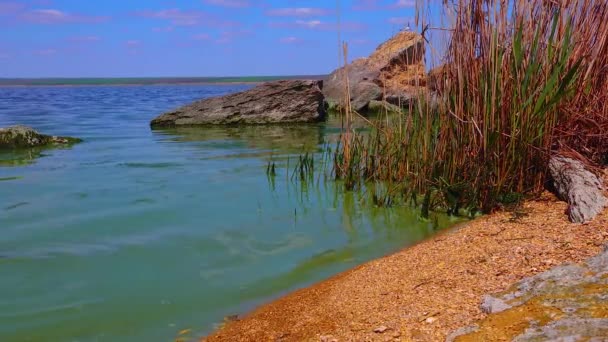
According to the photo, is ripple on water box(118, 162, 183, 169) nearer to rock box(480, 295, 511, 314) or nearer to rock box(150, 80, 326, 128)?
rock box(150, 80, 326, 128)

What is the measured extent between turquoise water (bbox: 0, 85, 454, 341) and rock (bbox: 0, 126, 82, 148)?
1.66 metres

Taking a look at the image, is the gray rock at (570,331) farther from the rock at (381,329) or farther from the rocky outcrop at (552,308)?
the rock at (381,329)

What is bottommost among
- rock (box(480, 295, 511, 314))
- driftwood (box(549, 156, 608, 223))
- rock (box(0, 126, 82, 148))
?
rock (box(480, 295, 511, 314))

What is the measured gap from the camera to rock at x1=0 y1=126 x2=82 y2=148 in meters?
9.69

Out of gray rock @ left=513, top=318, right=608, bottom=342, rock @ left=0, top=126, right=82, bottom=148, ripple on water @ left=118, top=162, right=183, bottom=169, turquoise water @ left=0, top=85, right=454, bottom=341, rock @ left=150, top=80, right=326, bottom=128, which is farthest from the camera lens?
rock @ left=150, top=80, right=326, bottom=128

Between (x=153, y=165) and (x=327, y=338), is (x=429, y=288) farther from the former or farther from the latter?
(x=153, y=165)

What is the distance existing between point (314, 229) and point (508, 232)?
5.58ft

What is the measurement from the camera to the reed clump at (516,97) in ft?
13.8

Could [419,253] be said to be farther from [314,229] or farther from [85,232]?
[85,232]

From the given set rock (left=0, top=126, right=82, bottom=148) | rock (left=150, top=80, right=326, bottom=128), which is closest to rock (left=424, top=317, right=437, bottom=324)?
rock (left=0, top=126, right=82, bottom=148)

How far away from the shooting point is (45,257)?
4.20 m

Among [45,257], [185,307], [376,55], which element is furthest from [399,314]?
[376,55]

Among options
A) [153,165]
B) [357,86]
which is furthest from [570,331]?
[357,86]

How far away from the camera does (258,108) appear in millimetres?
13750
